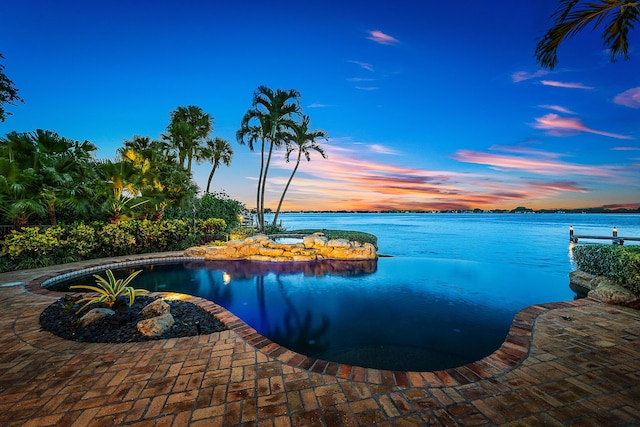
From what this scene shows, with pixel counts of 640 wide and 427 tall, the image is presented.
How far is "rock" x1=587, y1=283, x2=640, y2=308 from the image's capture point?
409 cm

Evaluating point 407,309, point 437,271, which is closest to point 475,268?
point 437,271

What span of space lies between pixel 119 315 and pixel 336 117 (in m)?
13.9

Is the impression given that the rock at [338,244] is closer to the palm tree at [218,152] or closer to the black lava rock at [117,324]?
the black lava rock at [117,324]

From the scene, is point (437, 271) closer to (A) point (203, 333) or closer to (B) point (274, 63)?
(A) point (203, 333)

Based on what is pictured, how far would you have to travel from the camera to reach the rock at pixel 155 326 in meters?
3.26

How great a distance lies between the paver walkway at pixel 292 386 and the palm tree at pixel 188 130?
16583 millimetres

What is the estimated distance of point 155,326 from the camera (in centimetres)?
332

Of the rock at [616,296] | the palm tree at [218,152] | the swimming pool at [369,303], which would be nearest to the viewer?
the swimming pool at [369,303]

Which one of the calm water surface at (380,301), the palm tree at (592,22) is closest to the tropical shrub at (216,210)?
the calm water surface at (380,301)

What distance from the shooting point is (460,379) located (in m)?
2.28

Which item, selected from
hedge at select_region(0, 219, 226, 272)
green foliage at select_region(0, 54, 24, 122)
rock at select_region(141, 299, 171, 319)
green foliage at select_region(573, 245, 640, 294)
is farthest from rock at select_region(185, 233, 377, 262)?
green foliage at select_region(0, 54, 24, 122)

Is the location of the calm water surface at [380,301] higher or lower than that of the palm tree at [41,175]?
lower

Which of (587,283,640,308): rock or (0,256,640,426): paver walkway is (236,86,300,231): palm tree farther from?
(587,283,640,308): rock

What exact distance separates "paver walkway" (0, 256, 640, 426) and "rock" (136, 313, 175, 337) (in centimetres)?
30
